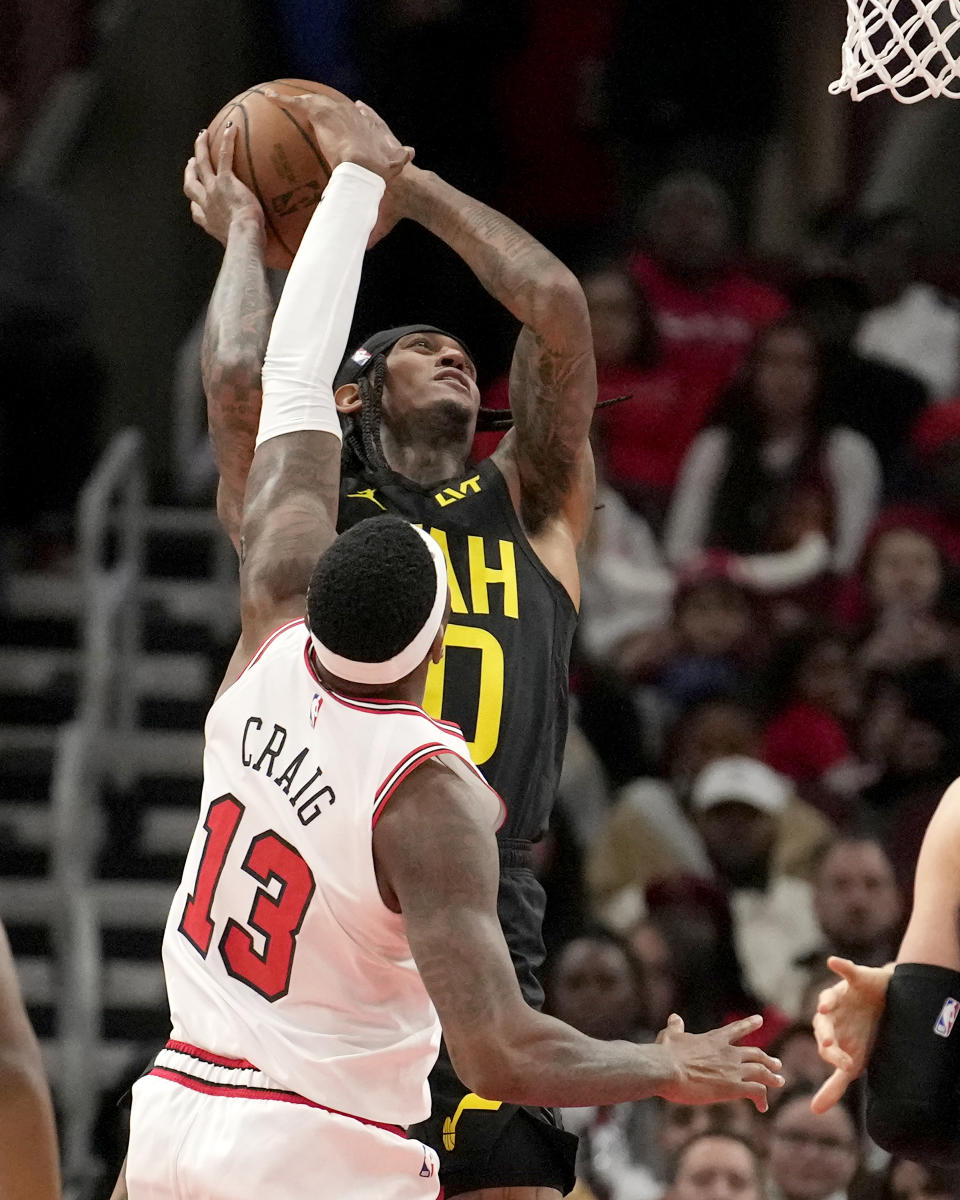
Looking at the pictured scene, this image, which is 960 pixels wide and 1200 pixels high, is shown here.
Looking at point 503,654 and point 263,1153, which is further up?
point 503,654

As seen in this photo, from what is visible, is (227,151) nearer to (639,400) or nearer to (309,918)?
(309,918)

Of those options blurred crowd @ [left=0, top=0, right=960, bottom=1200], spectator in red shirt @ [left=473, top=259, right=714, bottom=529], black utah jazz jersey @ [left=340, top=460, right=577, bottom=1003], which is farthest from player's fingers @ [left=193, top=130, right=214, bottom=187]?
spectator in red shirt @ [left=473, top=259, right=714, bottom=529]

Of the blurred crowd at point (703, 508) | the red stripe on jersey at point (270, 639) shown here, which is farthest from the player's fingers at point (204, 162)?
the blurred crowd at point (703, 508)

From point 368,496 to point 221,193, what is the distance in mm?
753

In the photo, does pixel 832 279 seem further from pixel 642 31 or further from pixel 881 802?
pixel 881 802

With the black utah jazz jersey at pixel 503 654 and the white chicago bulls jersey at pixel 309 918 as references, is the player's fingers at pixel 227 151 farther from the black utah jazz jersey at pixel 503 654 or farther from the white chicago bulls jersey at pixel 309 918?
the white chicago bulls jersey at pixel 309 918

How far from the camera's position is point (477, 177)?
10.6 meters

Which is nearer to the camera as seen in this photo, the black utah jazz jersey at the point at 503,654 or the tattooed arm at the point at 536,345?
the black utah jazz jersey at the point at 503,654

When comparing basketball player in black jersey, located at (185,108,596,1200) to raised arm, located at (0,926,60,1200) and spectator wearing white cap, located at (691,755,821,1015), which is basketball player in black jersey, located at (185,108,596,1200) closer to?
raised arm, located at (0,926,60,1200)

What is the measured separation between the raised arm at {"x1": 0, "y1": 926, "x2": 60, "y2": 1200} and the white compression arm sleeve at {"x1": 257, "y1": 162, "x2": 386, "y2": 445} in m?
1.33

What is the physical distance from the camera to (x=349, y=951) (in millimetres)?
3291

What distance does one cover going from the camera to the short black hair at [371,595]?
3.24 m

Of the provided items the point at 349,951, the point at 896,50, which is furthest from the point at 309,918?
the point at 896,50

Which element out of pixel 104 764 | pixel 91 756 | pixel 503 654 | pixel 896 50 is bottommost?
pixel 104 764
